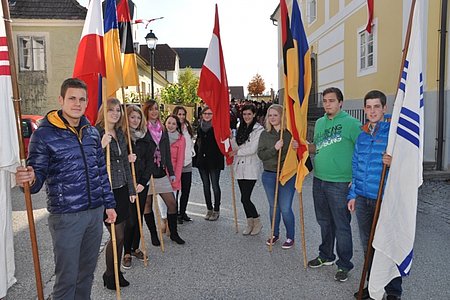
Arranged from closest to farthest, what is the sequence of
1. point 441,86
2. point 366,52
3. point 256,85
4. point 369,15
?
1. point 441,86
2. point 369,15
3. point 366,52
4. point 256,85

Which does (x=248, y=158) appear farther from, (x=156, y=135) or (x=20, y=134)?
(x=20, y=134)

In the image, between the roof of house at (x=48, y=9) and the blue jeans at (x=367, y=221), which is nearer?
the blue jeans at (x=367, y=221)

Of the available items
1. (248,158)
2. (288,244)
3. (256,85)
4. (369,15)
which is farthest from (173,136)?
(256,85)

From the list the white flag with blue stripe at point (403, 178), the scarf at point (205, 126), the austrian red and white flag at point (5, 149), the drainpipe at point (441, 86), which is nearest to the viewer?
the austrian red and white flag at point (5, 149)

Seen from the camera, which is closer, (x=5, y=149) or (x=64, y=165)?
(x=5, y=149)

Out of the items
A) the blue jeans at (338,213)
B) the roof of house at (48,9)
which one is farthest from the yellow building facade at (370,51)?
the roof of house at (48,9)

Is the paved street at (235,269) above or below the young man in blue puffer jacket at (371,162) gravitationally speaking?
below

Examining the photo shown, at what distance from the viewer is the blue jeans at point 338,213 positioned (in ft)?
14.1

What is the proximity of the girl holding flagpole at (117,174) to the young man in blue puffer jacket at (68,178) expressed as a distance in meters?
0.85

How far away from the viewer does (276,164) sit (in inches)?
216

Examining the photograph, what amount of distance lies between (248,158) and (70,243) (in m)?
3.28

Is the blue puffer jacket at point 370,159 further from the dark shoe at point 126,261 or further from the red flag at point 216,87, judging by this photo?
the dark shoe at point 126,261

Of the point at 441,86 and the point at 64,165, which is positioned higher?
the point at 441,86

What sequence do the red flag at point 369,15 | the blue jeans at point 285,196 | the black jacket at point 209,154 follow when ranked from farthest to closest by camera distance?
the red flag at point 369,15
the black jacket at point 209,154
the blue jeans at point 285,196
